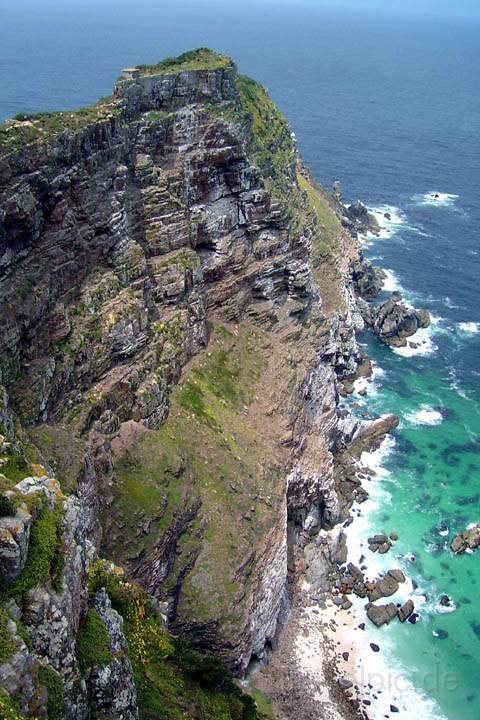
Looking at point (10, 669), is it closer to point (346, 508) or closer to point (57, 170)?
point (57, 170)

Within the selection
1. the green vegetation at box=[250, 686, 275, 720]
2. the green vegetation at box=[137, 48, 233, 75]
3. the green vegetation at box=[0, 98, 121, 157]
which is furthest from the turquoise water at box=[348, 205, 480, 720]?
the green vegetation at box=[0, 98, 121, 157]

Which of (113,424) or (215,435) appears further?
(215,435)

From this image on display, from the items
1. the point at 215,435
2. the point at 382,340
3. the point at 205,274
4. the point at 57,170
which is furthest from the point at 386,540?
the point at 57,170

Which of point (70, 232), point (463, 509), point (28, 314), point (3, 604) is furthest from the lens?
point (463, 509)

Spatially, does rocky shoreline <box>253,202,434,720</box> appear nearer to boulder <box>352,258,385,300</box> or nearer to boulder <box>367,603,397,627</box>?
boulder <box>367,603,397,627</box>

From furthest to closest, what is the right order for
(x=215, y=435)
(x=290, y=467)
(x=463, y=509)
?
(x=463, y=509)
(x=290, y=467)
(x=215, y=435)

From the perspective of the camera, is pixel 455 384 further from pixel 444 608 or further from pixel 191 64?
pixel 191 64

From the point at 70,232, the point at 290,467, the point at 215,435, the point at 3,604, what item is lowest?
the point at 290,467
